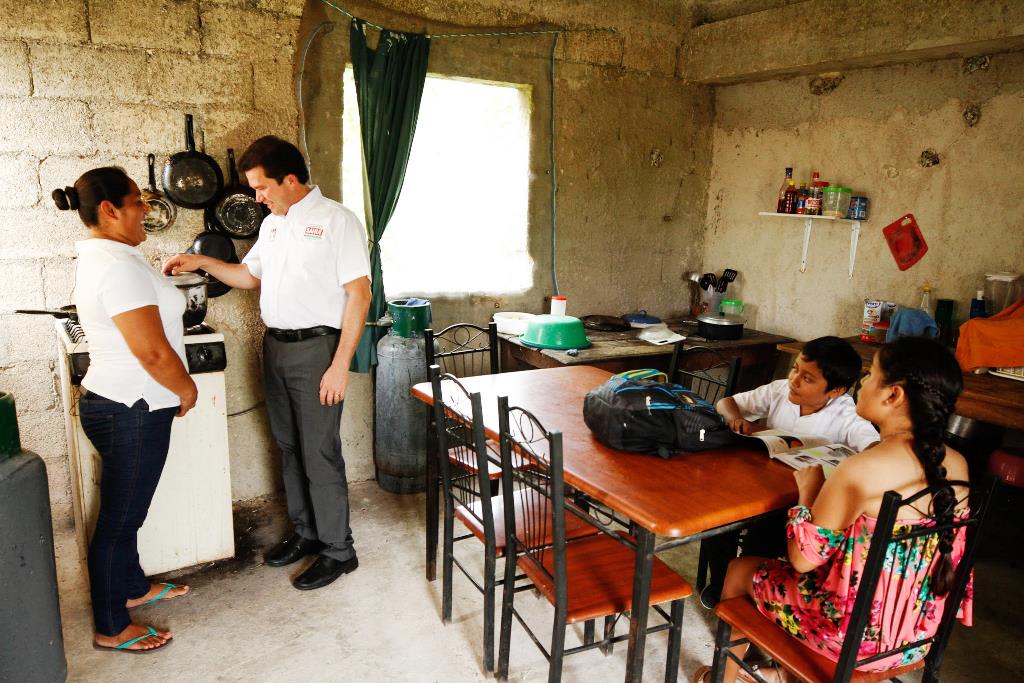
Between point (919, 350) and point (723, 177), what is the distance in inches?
131

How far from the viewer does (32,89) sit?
9.33 feet

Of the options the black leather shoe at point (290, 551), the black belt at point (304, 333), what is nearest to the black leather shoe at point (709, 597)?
the black leather shoe at point (290, 551)

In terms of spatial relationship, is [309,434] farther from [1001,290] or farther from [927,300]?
[1001,290]

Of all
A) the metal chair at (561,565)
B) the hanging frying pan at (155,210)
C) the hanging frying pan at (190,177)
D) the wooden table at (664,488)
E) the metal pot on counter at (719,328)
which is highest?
the hanging frying pan at (190,177)

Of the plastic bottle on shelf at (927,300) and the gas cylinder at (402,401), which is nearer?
the gas cylinder at (402,401)

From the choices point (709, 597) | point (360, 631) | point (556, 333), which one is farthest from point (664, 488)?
point (556, 333)

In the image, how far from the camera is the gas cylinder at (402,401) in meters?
3.58

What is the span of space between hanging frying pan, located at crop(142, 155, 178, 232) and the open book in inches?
103

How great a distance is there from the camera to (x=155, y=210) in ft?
10.2

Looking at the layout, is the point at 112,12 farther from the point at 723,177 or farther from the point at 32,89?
the point at 723,177

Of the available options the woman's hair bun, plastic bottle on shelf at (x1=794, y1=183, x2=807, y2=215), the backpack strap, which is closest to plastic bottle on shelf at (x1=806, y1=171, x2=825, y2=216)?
plastic bottle on shelf at (x1=794, y1=183, x2=807, y2=215)

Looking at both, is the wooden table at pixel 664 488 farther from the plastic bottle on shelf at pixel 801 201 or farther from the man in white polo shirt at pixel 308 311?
the plastic bottle on shelf at pixel 801 201

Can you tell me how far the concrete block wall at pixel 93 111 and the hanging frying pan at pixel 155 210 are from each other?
0.15 feet

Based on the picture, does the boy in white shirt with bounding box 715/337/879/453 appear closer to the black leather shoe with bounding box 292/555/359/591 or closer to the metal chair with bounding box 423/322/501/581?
the metal chair with bounding box 423/322/501/581
